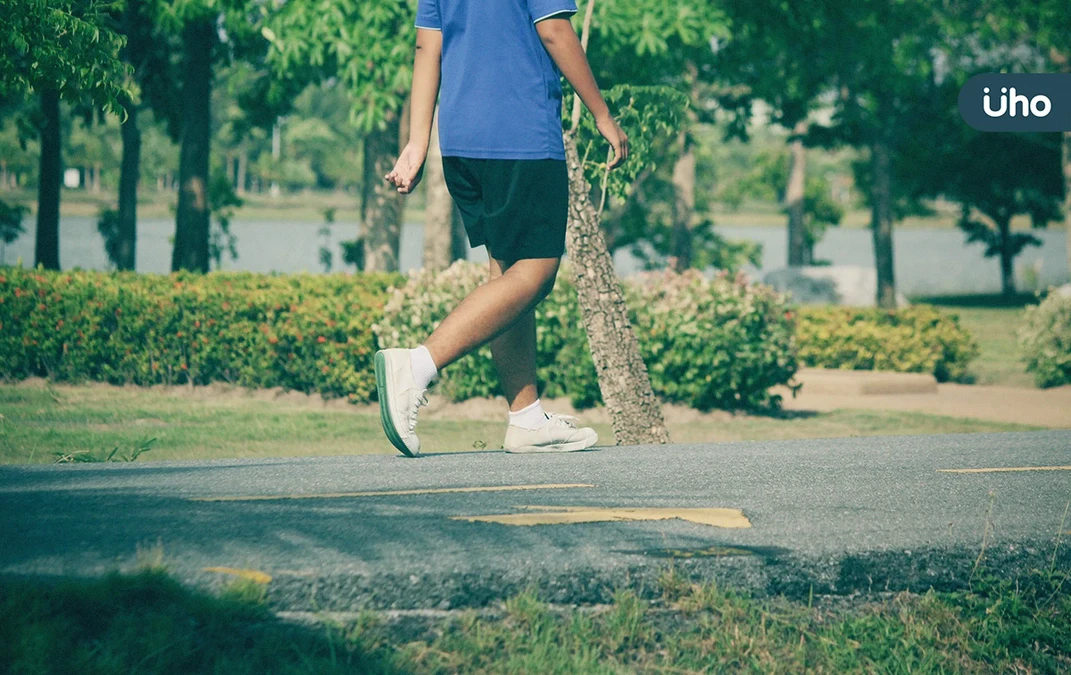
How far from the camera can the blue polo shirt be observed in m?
4.89

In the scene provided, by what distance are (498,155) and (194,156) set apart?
13402 mm

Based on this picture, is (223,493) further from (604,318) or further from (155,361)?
(155,361)

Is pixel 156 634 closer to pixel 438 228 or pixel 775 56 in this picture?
pixel 438 228

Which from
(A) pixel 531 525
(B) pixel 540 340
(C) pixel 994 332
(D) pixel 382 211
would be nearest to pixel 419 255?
(C) pixel 994 332

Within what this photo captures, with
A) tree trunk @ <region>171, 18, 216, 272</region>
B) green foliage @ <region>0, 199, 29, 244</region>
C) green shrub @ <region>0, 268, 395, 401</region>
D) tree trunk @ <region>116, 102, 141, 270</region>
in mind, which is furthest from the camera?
green foliage @ <region>0, 199, 29, 244</region>

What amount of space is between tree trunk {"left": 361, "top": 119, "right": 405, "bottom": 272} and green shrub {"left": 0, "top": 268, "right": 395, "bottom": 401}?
5180 millimetres

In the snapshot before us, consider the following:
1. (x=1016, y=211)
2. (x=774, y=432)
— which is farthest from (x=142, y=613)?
(x=1016, y=211)

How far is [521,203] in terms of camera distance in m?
4.88

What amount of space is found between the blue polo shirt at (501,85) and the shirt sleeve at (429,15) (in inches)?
3.7

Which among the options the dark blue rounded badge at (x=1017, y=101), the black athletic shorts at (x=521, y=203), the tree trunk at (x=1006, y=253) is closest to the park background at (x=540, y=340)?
the black athletic shorts at (x=521, y=203)

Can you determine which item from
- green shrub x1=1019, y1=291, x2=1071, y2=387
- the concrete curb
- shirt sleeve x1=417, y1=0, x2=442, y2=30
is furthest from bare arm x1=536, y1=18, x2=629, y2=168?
green shrub x1=1019, y1=291, x2=1071, y2=387

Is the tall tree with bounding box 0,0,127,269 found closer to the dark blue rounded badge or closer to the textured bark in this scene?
the textured bark

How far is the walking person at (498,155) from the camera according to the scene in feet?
15.9

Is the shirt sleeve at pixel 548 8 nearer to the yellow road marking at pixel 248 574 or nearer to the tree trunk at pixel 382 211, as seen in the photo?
the yellow road marking at pixel 248 574
